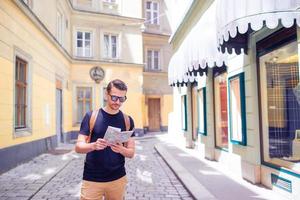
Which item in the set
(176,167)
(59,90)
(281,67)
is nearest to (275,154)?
(281,67)

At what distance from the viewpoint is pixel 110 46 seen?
69.5 ft

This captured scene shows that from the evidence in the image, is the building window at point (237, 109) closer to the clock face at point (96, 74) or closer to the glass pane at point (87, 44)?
the clock face at point (96, 74)

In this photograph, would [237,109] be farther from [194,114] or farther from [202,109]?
[194,114]

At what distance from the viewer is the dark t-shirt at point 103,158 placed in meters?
2.99

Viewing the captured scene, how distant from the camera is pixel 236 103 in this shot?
798 centimetres

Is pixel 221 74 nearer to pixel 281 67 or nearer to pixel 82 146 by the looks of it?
pixel 281 67

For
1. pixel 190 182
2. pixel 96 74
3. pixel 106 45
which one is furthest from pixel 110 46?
pixel 190 182

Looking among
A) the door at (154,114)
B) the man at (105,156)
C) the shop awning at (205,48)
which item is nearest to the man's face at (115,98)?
the man at (105,156)

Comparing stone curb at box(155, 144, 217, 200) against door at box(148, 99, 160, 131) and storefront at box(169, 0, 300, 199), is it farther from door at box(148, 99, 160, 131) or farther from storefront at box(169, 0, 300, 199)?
door at box(148, 99, 160, 131)

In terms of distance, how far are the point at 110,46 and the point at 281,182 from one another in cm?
1695

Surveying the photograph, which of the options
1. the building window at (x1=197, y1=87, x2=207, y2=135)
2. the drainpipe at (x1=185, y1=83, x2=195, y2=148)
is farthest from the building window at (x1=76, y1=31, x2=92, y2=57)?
the building window at (x1=197, y1=87, x2=207, y2=135)

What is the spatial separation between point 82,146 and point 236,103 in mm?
5747

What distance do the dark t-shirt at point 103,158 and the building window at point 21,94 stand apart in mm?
7884

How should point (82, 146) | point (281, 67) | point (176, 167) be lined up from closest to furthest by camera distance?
point (82, 146) < point (281, 67) < point (176, 167)
